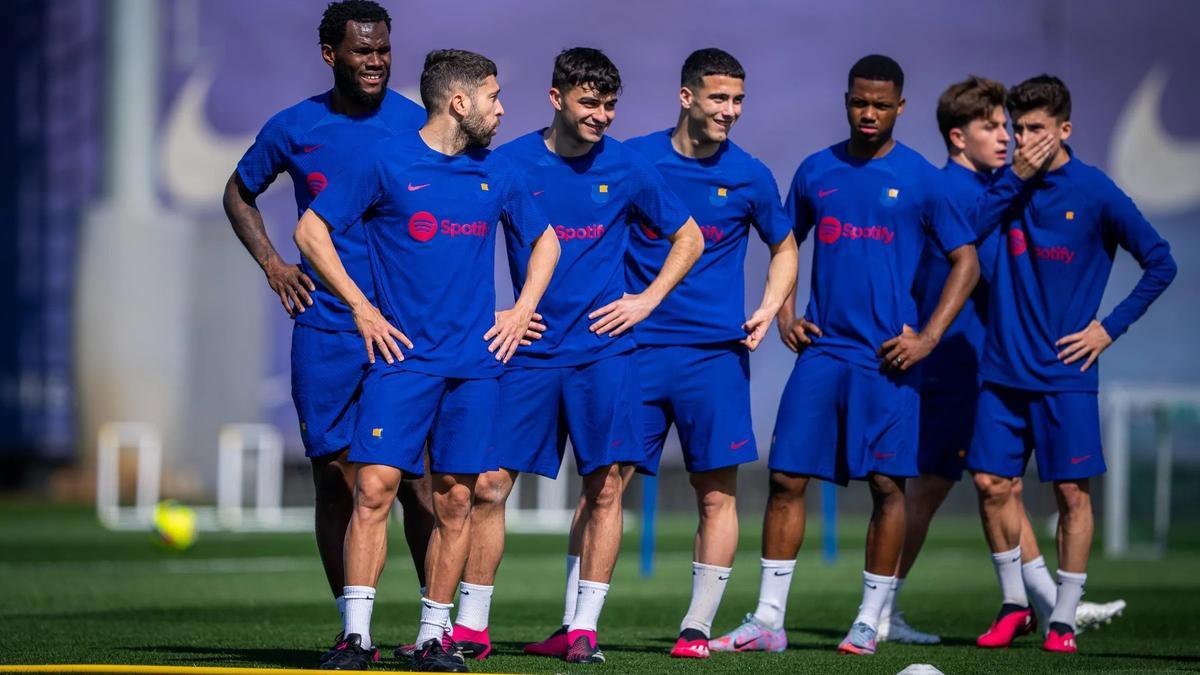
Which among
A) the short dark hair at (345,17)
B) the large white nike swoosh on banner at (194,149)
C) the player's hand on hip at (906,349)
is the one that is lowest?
the player's hand on hip at (906,349)

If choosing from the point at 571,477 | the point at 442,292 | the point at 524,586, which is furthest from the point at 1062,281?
the point at 571,477

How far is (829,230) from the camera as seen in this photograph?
7.54 m

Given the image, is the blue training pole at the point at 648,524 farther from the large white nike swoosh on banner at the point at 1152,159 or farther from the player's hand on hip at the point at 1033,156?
the large white nike swoosh on banner at the point at 1152,159

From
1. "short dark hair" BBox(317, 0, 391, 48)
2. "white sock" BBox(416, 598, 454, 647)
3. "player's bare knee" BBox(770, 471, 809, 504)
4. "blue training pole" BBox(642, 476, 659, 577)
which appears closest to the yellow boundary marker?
"white sock" BBox(416, 598, 454, 647)

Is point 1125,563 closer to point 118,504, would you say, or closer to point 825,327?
point 825,327

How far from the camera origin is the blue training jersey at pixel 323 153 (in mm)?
6707

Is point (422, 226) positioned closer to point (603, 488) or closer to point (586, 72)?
point (586, 72)

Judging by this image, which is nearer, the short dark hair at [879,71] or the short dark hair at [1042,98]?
A: the short dark hair at [879,71]

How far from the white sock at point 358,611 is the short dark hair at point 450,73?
1627mm

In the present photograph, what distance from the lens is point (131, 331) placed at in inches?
952

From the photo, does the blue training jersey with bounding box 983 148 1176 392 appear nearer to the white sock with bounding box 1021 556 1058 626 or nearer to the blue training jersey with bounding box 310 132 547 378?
the white sock with bounding box 1021 556 1058 626

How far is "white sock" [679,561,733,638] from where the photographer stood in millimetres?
7094

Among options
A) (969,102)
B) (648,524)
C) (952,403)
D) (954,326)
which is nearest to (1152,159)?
(648,524)

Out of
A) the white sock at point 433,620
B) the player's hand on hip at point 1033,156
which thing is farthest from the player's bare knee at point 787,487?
the white sock at point 433,620
